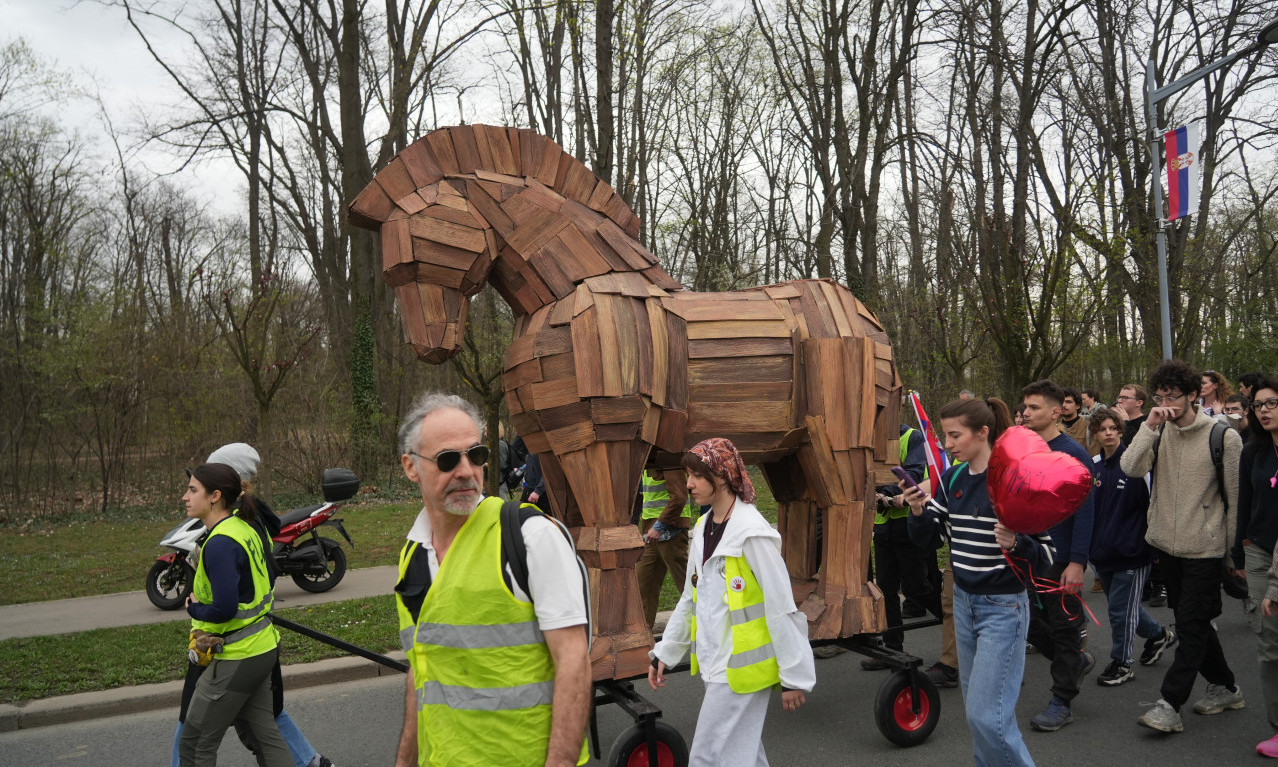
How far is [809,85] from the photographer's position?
51.3 feet

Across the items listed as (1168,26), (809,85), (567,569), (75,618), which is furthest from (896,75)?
(567,569)

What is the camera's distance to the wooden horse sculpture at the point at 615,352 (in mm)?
4324

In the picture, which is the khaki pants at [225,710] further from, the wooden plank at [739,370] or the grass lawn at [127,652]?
the grass lawn at [127,652]

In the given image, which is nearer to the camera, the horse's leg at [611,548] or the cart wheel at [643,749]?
the cart wheel at [643,749]

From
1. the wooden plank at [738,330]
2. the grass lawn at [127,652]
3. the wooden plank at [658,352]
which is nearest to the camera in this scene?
the wooden plank at [658,352]

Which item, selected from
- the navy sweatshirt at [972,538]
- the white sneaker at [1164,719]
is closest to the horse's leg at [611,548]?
the navy sweatshirt at [972,538]

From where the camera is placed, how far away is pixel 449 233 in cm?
435

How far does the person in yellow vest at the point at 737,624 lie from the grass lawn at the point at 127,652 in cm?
371

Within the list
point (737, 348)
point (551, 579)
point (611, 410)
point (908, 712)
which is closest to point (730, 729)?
point (551, 579)

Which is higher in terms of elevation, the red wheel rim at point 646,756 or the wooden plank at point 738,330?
the wooden plank at point 738,330

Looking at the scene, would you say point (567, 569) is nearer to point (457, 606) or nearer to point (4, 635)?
point (457, 606)

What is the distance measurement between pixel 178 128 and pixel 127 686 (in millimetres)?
15156

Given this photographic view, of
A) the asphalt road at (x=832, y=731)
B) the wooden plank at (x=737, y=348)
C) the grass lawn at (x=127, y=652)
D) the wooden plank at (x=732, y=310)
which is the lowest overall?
the asphalt road at (x=832, y=731)

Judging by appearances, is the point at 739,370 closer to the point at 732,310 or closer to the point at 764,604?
the point at 732,310
